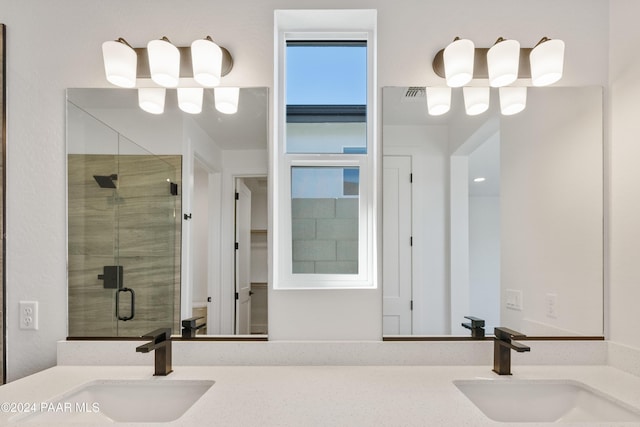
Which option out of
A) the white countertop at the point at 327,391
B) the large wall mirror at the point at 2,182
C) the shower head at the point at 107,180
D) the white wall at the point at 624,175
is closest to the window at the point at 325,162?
the white countertop at the point at 327,391

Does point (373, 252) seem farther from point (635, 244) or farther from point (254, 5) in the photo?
point (254, 5)

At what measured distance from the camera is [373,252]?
5.08 feet

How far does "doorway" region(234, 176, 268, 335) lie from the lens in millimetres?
1487

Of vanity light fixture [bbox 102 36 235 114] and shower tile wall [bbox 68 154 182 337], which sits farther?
shower tile wall [bbox 68 154 182 337]

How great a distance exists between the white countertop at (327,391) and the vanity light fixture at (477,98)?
1065 mm

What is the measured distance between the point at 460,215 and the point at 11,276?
1889 mm

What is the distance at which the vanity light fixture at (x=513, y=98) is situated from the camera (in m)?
1.50

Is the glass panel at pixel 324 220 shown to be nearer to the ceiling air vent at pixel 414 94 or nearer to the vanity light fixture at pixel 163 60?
the ceiling air vent at pixel 414 94

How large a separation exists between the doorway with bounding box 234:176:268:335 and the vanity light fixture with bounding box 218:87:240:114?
11.8 inches

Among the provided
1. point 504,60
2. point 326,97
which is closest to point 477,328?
point 504,60

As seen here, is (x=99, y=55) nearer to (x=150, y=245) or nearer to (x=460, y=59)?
(x=150, y=245)

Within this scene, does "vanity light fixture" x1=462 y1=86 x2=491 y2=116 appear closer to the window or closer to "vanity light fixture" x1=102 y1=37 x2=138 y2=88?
Result: the window

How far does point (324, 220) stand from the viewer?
1.58 metres

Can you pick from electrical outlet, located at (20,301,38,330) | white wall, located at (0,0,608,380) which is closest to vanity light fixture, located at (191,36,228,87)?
white wall, located at (0,0,608,380)
